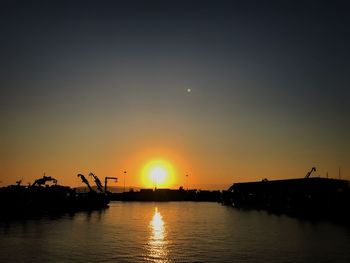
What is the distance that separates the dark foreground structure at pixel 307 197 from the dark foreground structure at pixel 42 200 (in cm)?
7128

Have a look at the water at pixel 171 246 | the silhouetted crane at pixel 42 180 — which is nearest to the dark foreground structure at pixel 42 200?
the silhouetted crane at pixel 42 180

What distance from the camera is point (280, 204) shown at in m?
142

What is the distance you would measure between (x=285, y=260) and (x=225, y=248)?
9.46m

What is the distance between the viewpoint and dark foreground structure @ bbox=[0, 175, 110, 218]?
333 feet

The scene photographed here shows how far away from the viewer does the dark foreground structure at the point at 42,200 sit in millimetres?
101375

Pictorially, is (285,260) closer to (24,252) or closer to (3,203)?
(24,252)

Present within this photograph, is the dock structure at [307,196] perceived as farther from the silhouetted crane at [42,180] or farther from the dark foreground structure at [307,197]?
the silhouetted crane at [42,180]

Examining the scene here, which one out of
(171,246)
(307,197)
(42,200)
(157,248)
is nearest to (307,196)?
(307,197)

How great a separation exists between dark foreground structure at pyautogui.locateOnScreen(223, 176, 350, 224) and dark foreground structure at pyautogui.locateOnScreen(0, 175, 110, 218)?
2806 inches

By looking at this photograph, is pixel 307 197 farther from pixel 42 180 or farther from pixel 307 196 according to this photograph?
pixel 42 180

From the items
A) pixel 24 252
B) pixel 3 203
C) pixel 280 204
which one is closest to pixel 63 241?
pixel 24 252

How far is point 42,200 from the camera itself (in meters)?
123

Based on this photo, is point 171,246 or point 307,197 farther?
point 307,197

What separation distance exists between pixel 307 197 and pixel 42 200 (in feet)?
305
